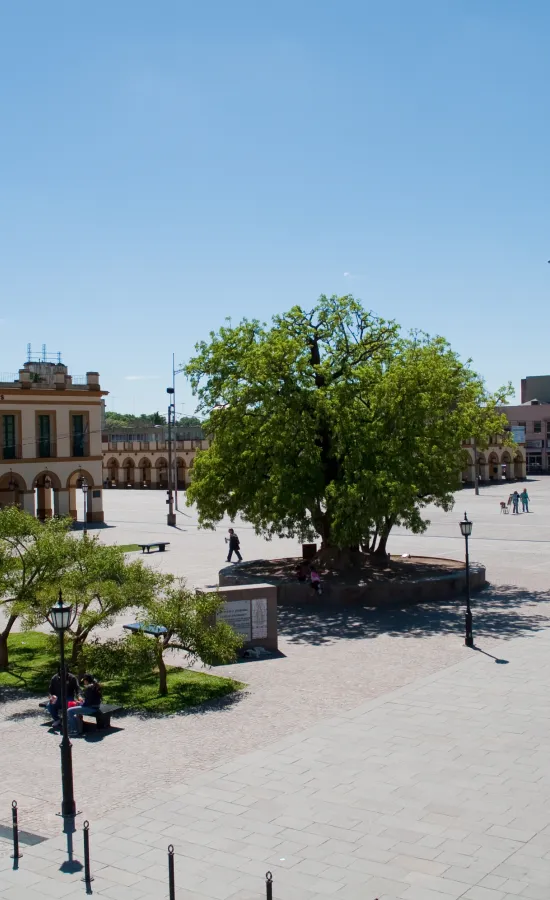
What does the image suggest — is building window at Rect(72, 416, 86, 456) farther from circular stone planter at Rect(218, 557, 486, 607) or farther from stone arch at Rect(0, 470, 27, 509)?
circular stone planter at Rect(218, 557, 486, 607)

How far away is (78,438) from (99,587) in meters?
39.9

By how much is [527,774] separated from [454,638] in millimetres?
9294

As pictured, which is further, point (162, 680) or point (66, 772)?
point (162, 680)

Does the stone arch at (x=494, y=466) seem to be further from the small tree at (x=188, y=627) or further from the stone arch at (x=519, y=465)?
the small tree at (x=188, y=627)

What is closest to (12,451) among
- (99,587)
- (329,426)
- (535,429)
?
(329,426)

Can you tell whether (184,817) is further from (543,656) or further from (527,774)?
(543,656)

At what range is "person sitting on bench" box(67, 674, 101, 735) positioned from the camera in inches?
605

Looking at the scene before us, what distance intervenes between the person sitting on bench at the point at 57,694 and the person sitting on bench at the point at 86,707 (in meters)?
0.29

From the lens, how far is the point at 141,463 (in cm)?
9725

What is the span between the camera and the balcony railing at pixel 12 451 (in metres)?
53.4

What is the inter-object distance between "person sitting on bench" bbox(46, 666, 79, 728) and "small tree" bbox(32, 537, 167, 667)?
3.55 feet

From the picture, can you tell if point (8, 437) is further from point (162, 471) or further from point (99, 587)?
point (162, 471)

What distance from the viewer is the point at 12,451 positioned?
53688 mm

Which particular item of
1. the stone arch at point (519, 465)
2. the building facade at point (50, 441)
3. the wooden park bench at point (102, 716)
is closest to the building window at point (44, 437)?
the building facade at point (50, 441)
